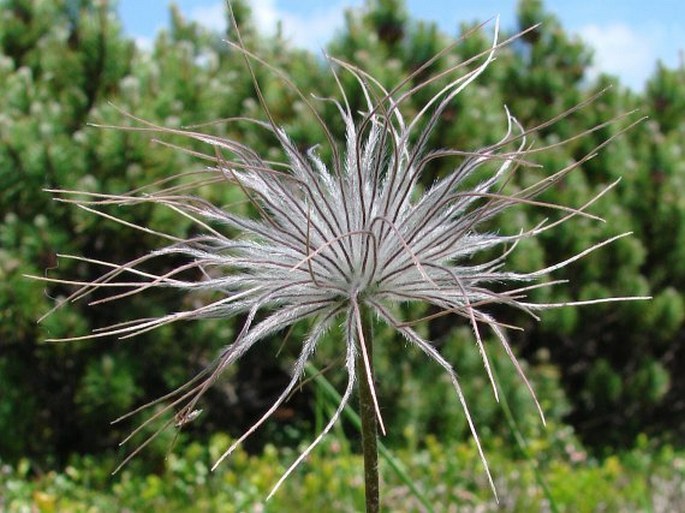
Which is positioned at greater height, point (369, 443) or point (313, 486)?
point (369, 443)

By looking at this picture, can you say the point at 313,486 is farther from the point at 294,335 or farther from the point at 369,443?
the point at 369,443

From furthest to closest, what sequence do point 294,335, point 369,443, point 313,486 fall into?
point 294,335 → point 313,486 → point 369,443

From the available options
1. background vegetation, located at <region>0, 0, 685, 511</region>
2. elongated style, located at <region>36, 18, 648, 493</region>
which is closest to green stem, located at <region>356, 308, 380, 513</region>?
elongated style, located at <region>36, 18, 648, 493</region>

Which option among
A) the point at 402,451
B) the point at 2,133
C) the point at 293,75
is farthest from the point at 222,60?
the point at 402,451

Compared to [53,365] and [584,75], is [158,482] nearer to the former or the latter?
[53,365]

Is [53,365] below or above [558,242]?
below

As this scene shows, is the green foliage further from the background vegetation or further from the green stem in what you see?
the green stem

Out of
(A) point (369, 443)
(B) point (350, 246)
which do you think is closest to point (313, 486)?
(B) point (350, 246)

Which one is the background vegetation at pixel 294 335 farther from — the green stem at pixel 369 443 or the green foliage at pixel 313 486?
the green stem at pixel 369 443
